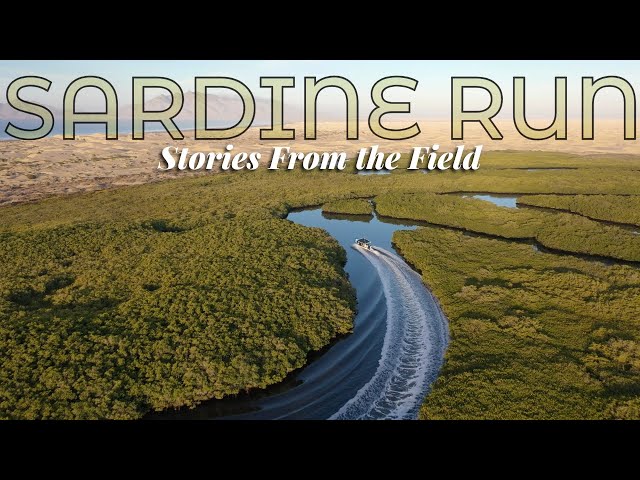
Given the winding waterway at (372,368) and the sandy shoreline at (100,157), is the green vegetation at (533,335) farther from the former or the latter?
the sandy shoreline at (100,157)

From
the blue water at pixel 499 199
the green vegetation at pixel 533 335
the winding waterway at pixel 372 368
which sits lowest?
the winding waterway at pixel 372 368

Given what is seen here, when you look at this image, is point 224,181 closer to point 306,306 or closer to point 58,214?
point 58,214

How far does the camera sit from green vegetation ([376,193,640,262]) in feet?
145

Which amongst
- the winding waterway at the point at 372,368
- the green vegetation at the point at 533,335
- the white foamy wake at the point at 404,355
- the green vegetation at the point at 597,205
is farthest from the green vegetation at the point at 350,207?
the green vegetation at the point at 597,205

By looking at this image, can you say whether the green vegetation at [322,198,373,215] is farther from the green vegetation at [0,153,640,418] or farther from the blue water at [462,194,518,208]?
the blue water at [462,194,518,208]

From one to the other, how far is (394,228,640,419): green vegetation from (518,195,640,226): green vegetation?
66.4 ft

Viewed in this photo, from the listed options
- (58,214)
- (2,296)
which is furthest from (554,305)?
(58,214)

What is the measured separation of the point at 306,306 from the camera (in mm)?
30922

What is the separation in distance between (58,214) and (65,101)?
24.8 m

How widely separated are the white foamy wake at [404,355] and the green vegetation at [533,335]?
100 centimetres

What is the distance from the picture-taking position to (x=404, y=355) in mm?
28375

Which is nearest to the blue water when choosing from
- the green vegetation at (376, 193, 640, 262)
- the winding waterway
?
the green vegetation at (376, 193, 640, 262)

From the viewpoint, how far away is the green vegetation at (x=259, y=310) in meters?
23.3

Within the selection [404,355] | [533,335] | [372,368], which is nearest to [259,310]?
[372,368]
